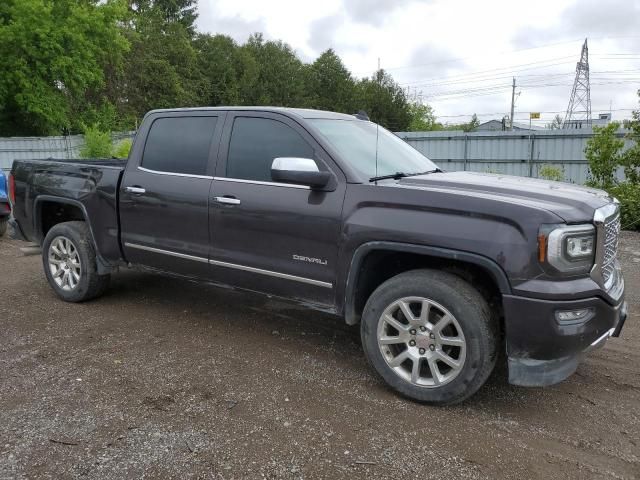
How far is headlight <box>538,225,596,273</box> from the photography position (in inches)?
116

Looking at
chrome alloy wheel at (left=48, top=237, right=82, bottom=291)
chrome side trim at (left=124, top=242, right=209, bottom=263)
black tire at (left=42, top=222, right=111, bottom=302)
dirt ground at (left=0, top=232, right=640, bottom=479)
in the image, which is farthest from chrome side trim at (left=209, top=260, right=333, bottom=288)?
chrome alloy wheel at (left=48, top=237, right=82, bottom=291)

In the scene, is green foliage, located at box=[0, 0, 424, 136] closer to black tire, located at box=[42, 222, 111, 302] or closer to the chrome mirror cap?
black tire, located at box=[42, 222, 111, 302]

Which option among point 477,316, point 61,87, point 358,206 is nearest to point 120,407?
point 358,206

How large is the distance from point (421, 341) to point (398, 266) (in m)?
0.62

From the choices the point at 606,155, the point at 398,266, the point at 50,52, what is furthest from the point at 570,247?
the point at 50,52

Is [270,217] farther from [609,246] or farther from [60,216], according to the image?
[60,216]

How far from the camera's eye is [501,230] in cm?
305

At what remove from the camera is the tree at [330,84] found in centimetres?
6631

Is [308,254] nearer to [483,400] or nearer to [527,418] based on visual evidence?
[483,400]

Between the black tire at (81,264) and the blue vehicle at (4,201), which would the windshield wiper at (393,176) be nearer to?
the black tire at (81,264)

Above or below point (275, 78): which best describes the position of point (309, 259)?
below

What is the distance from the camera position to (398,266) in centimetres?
379

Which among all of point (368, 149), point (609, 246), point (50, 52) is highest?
point (50, 52)

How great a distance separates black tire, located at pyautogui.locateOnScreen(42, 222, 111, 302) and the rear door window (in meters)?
1.05
